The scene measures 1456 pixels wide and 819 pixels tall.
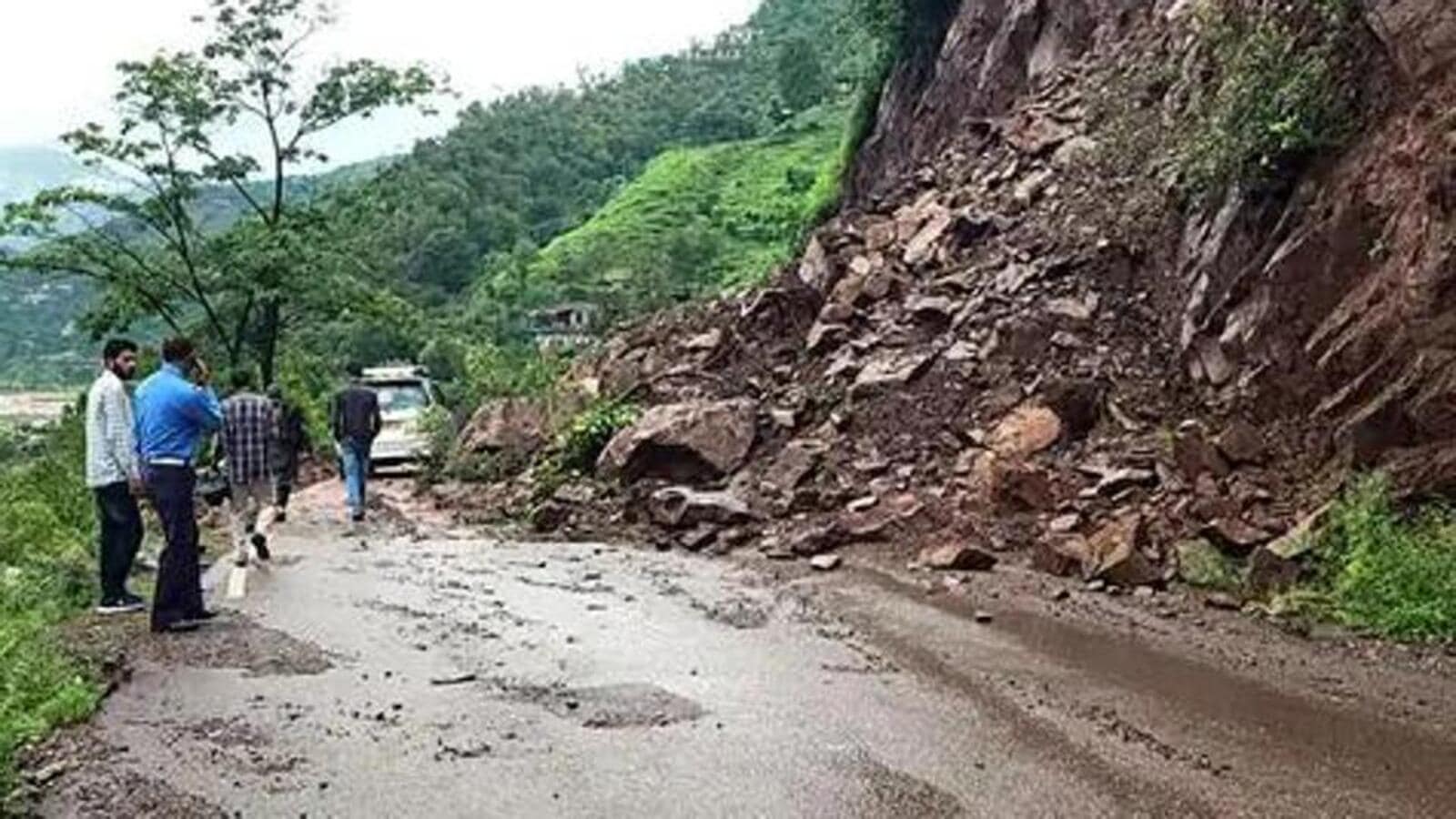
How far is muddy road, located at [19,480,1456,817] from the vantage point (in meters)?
6.82

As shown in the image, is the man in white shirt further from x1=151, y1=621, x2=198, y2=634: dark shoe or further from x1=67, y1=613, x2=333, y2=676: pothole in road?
x1=151, y1=621, x2=198, y2=634: dark shoe

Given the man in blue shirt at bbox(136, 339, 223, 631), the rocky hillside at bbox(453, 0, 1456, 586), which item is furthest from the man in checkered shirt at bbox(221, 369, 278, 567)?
the rocky hillside at bbox(453, 0, 1456, 586)

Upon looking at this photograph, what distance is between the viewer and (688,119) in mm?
93625

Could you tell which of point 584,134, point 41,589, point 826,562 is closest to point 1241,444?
point 826,562

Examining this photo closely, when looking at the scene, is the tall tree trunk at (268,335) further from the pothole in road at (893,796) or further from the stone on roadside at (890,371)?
the pothole in road at (893,796)

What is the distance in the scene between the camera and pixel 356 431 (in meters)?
19.1

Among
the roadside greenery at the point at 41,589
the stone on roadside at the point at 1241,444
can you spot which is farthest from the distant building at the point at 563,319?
the stone on roadside at the point at 1241,444

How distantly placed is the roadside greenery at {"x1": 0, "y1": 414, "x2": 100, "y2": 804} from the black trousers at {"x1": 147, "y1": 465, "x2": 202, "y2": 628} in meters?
0.74

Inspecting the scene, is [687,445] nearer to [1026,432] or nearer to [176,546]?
[1026,432]

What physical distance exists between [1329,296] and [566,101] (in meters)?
89.2

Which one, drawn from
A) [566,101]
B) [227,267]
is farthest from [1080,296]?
[566,101]

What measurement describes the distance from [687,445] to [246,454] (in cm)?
535

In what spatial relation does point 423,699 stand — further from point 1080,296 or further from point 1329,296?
point 1080,296

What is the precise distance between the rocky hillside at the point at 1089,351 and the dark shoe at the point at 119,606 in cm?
577
